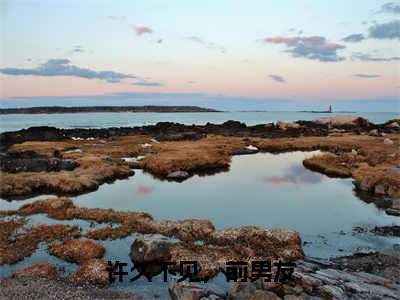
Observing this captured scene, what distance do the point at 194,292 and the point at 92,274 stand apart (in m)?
7.36

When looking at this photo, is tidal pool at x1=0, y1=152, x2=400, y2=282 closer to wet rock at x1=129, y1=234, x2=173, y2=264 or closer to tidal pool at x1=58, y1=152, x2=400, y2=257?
tidal pool at x1=58, y1=152, x2=400, y2=257

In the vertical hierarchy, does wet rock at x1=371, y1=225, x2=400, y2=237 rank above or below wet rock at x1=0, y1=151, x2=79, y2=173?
below

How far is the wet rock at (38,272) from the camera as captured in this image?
69.7ft

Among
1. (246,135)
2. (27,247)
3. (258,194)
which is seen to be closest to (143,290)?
(27,247)

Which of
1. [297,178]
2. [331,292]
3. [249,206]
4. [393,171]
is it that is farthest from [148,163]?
[331,292]

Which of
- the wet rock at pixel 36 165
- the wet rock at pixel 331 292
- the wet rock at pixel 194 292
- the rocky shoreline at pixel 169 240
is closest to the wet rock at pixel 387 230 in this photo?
the rocky shoreline at pixel 169 240

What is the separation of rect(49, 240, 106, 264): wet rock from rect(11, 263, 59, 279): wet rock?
178 centimetres

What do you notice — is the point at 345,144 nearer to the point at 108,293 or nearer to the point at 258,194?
the point at 258,194

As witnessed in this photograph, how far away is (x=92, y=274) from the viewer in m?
21.3

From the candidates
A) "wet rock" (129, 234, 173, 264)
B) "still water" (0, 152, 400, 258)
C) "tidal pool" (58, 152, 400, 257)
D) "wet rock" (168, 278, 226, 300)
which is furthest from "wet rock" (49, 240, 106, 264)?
"tidal pool" (58, 152, 400, 257)

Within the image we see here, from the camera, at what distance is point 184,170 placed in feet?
191

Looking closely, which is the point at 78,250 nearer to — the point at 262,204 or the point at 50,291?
the point at 50,291

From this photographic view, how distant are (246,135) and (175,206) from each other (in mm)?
81774

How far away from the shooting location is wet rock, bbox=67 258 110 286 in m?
20.8
